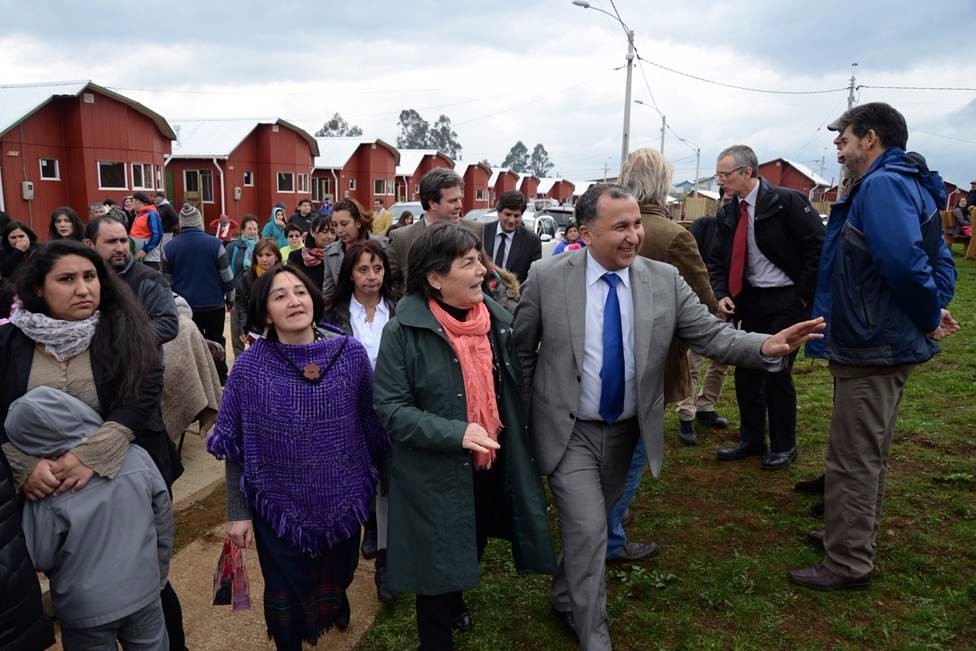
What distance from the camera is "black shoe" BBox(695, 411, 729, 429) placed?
19.4ft

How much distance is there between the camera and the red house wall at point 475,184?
4827cm

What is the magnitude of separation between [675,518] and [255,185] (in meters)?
30.7

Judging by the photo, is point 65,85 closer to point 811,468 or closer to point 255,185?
point 255,185

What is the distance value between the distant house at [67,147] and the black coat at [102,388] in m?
21.4

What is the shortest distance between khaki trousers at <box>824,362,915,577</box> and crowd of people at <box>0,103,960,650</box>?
0.01 meters

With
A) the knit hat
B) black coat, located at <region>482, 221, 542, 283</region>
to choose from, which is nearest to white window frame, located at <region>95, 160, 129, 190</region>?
the knit hat

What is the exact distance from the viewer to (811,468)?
4930 millimetres

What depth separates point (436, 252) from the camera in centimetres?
274

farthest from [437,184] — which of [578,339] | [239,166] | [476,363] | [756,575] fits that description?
[239,166]

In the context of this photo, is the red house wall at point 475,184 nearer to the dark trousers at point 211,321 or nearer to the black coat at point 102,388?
the dark trousers at point 211,321

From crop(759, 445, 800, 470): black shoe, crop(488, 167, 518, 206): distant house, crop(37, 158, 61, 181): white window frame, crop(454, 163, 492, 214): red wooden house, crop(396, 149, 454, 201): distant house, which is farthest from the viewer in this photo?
crop(488, 167, 518, 206): distant house

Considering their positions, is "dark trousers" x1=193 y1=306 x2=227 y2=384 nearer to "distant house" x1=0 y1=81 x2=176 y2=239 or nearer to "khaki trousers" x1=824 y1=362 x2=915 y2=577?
"khaki trousers" x1=824 y1=362 x2=915 y2=577

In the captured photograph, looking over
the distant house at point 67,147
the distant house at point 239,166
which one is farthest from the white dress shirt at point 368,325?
the distant house at point 239,166

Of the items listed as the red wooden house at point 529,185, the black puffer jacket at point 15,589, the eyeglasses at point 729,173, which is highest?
the red wooden house at point 529,185
